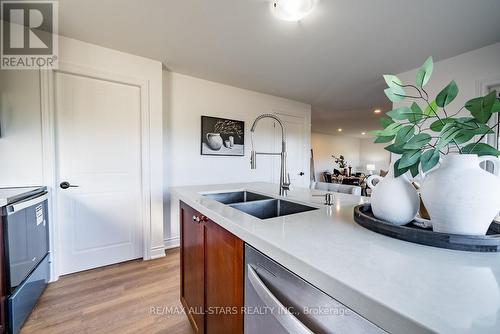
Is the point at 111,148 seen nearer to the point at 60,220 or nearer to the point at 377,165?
the point at 60,220

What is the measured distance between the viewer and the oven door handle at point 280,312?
49 cm

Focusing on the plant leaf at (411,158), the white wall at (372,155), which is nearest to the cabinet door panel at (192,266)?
the plant leaf at (411,158)

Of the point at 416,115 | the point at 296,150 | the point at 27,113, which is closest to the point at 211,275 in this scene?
the point at 416,115

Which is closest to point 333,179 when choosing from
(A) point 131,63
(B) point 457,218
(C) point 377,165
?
(C) point 377,165

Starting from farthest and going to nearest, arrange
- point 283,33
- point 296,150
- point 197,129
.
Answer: point 296,150
point 197,129
point 283,33

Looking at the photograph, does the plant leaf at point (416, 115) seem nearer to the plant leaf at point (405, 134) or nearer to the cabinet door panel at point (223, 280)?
the plant leaf at point (405, 134)

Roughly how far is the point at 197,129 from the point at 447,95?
2714mm

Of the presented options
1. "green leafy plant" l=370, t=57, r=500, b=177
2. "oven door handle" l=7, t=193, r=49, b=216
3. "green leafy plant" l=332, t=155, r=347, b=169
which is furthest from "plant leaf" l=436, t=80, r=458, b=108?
"green leafy plant" l=332, t=155, r=347, b=169

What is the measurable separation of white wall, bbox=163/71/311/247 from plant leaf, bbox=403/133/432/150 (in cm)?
262

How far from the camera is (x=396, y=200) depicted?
70cm

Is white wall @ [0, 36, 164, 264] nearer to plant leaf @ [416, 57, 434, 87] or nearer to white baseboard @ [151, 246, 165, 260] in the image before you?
white baseboard @ [151, 246, 165, 260]

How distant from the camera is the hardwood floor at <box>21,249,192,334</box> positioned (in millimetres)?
1446

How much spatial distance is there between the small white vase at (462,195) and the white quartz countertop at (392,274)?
0.26 feet

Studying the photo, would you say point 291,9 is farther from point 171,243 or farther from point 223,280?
point 171,243
